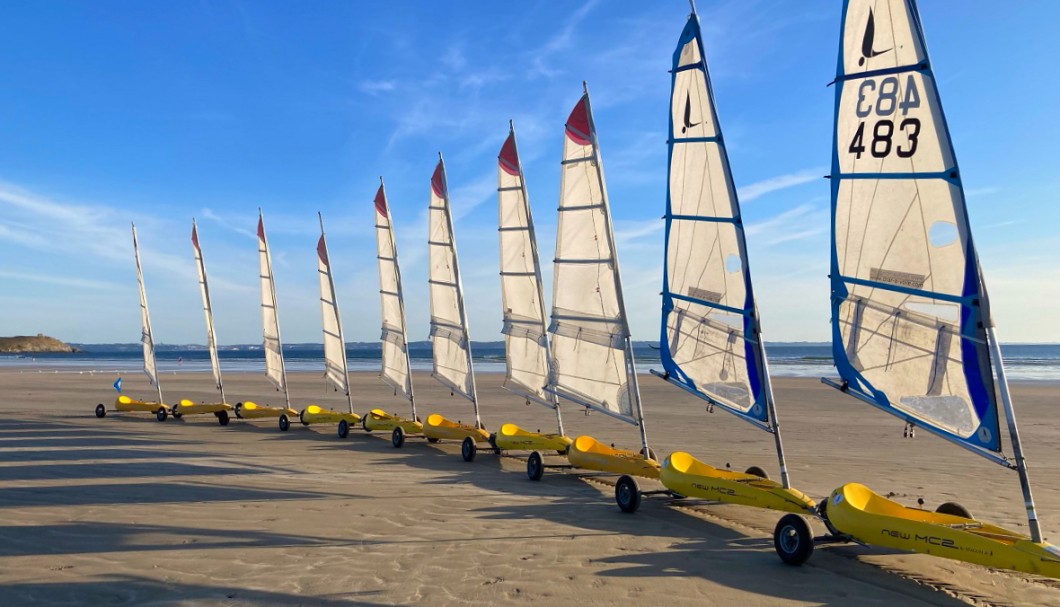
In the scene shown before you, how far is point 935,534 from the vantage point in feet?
19.0

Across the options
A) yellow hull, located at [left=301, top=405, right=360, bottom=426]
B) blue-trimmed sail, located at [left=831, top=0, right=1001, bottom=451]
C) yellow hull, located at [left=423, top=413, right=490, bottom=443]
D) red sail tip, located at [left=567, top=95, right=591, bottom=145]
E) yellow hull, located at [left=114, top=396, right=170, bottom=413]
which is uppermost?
red sail tip, located at [left=567, top=95, right=591, bottom=145]

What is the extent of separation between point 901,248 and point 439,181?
10800 millimetres

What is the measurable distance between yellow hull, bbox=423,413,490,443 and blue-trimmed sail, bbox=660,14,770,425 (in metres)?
4.67

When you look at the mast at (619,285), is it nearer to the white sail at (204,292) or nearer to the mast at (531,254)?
the mast at (531,254)

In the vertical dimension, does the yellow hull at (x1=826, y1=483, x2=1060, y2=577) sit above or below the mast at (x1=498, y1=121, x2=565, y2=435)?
below

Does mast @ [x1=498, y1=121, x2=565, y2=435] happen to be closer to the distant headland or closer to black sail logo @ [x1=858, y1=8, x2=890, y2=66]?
black sail logo @ [x1=858, y1=8, x2=890, y2=66]

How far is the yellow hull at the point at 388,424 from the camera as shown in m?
14.4

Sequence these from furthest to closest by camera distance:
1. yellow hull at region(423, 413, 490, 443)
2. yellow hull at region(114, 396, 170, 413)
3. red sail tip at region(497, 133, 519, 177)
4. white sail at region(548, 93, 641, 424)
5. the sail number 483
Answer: yellow hull at region(114, 396, 170, 413), red sail tip at region(497, 133, 519, 177), yellow hull at region(423, 413, 490, 443), white sail at region(548, 93, 641, 424), the sail number 483

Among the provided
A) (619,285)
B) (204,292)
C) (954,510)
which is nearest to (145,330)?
(204,292)

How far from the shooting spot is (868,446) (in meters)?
14.2

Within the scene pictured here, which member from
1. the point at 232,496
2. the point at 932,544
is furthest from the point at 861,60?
the point at 232,496

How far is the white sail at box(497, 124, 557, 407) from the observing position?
13.4 m

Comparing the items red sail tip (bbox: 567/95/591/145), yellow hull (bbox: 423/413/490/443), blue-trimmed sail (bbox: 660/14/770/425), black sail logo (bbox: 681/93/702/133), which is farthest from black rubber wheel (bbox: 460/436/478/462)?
black sail logo (bbox: 681/93/702/133)

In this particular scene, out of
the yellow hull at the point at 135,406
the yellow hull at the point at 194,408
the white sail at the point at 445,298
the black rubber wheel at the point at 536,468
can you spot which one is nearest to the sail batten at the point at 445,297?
the white sail at the point at 445,298
